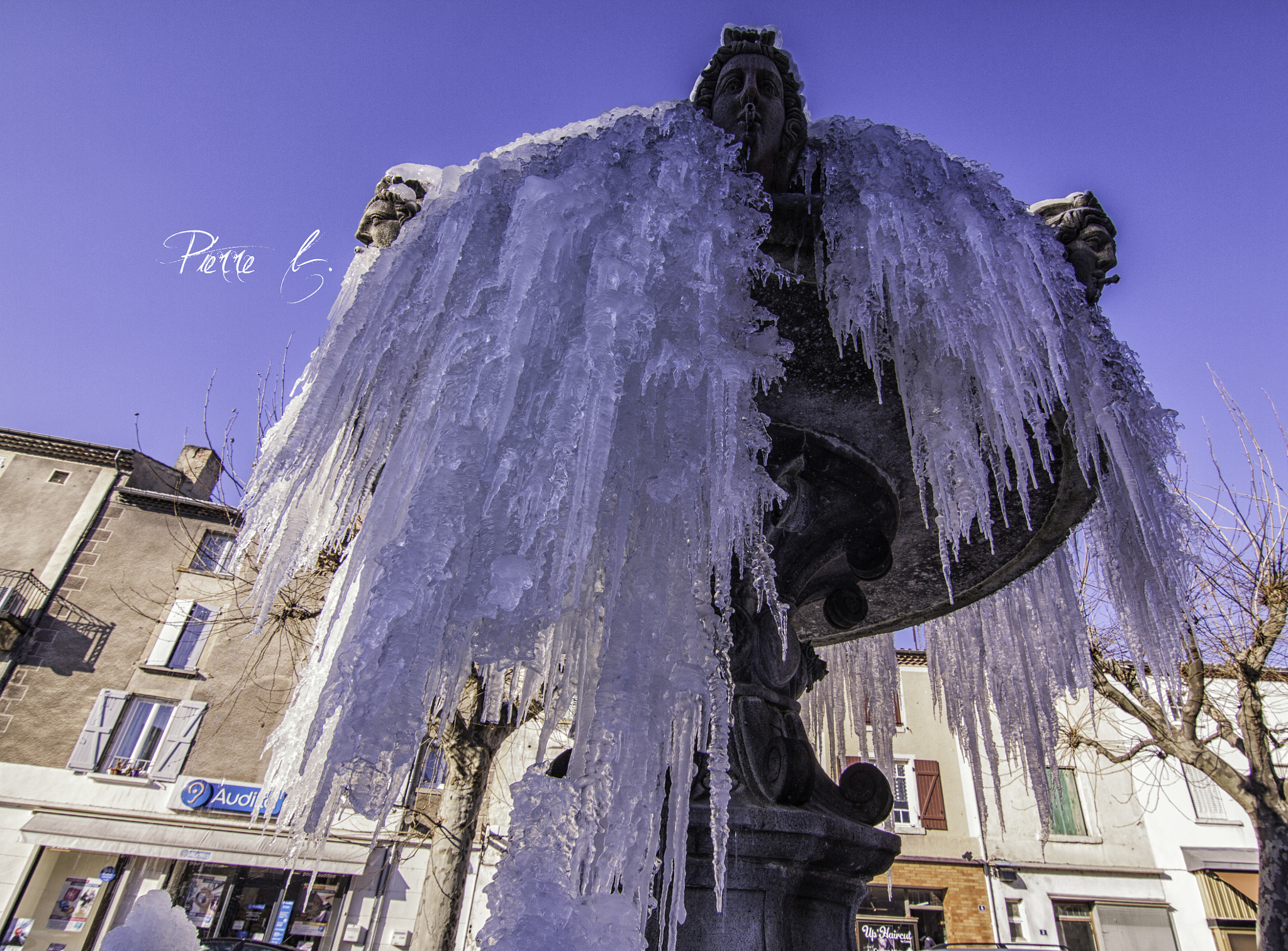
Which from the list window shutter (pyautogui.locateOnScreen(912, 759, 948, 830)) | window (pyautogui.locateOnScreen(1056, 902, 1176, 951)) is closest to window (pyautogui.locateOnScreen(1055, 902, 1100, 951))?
window (pyautogui.locateOnScreen(1056, 902, 1176, 951))

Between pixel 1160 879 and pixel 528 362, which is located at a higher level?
pixel 1160 879

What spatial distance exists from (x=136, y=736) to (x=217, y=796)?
7.95 ft

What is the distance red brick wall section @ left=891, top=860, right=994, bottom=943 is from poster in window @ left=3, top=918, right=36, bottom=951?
1637 centimetres

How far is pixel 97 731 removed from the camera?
48.1 feet

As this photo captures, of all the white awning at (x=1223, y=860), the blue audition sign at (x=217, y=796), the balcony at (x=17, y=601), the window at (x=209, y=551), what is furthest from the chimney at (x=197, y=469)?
the white awning at (x=1223, y=860)

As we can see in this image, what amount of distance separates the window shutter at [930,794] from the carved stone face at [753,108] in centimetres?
1765

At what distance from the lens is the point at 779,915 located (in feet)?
8.20

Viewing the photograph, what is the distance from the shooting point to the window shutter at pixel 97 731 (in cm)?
1430

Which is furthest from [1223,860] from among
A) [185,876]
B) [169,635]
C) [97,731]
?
[97,731]

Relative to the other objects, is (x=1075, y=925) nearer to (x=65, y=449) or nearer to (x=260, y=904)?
(x=260, y=904)

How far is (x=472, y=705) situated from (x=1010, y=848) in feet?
49.2

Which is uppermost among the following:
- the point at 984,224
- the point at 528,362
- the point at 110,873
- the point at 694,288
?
the point at 984,224

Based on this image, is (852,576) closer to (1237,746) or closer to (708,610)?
(708,610)

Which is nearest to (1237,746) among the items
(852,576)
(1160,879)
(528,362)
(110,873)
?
(852,576)
